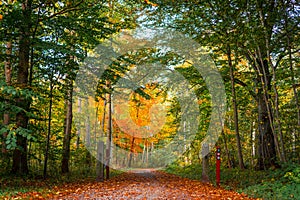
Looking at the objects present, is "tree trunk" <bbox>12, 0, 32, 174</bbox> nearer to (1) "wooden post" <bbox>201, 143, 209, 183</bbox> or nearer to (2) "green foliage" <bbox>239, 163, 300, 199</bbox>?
(1) "wooden post" <bbox>201, 143, 209, 183</bbox>

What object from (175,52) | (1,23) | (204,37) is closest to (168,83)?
(175,52)

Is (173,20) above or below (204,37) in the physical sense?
above

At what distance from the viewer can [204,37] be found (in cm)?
1137

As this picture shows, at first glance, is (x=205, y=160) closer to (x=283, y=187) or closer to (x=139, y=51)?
(x=283, y=187)

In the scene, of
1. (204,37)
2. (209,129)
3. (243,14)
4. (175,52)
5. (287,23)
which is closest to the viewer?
(287,23)

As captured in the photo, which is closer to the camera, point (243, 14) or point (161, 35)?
point (243, 14)

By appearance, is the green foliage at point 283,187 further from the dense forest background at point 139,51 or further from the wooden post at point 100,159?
the wooden post at point 100,159

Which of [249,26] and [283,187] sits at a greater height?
[249,26]

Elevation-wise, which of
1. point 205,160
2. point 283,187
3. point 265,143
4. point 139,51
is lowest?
point 283,187

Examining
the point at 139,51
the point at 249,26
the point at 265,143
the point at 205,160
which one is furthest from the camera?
the point at 139,51

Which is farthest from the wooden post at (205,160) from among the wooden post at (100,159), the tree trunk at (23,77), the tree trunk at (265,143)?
the tree trunk at (23,77)

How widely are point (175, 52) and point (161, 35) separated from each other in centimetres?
121

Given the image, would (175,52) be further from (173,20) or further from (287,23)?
(287,23)

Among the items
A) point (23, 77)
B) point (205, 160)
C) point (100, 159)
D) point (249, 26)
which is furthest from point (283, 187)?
point (23, 77)
